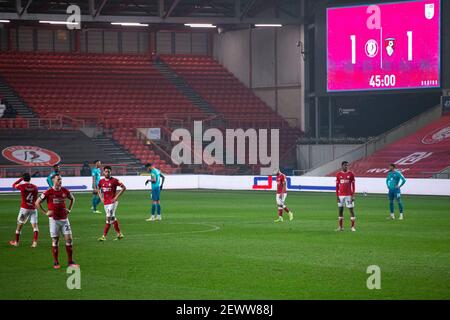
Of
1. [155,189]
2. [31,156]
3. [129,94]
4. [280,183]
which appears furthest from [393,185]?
[129,94]

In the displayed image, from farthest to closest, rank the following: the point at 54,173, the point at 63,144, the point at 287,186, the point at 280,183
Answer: the point at 63,144, the point at 287,186, the point at 54,173, the point at 280,183

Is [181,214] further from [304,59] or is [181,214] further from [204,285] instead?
[304,59]

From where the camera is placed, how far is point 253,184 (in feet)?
177

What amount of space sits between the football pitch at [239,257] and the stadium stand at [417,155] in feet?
50.4

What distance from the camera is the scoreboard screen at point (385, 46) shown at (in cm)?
5134

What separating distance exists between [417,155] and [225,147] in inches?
545

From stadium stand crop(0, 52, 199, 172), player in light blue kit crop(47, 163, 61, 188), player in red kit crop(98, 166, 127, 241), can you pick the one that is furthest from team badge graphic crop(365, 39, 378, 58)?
player in red kit crop(98, 166, 127, 241)

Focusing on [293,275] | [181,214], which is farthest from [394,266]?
[181,214]

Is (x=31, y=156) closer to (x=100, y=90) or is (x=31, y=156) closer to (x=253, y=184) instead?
(x=100, y=90)

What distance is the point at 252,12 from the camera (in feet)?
219

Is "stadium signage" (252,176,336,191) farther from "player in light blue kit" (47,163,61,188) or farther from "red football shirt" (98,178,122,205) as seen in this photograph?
"red football shirt" (98,178,122,205)

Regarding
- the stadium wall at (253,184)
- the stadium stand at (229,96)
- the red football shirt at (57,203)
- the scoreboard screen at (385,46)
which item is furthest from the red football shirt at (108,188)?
the stadium stand at (229,96)

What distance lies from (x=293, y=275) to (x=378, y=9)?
37516 millimetres

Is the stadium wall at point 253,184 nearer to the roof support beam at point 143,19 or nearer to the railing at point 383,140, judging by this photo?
the railing at point 383,140
